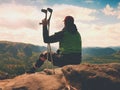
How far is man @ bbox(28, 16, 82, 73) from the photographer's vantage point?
16.4m

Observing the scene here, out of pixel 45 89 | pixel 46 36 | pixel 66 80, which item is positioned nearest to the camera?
pixel 45 89

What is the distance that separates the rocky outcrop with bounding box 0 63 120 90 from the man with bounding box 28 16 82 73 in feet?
5.35

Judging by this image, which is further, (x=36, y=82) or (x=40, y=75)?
(x=40, y=75)

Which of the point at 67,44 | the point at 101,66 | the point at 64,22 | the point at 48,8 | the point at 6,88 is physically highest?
the point at 48,8

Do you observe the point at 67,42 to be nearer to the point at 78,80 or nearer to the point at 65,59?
the point at 65,59

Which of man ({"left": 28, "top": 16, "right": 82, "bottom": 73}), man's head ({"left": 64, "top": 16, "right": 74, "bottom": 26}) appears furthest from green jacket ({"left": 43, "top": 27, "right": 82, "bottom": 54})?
man's head ({"left": 64, "top": 16, "right": 74, "bottom": 26})

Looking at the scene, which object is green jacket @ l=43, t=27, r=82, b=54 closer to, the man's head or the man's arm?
the man's arm

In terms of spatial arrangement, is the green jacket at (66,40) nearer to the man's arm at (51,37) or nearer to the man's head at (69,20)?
the man's arm at (51,37)

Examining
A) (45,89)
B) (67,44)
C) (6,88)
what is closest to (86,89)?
(45,89)

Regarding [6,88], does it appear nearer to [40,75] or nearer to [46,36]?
[40,75]

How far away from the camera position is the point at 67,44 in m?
16.6

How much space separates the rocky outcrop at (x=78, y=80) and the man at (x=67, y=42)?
5.35 feet

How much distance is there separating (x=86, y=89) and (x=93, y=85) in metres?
0.50

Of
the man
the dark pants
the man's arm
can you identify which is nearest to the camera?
the man's arm
